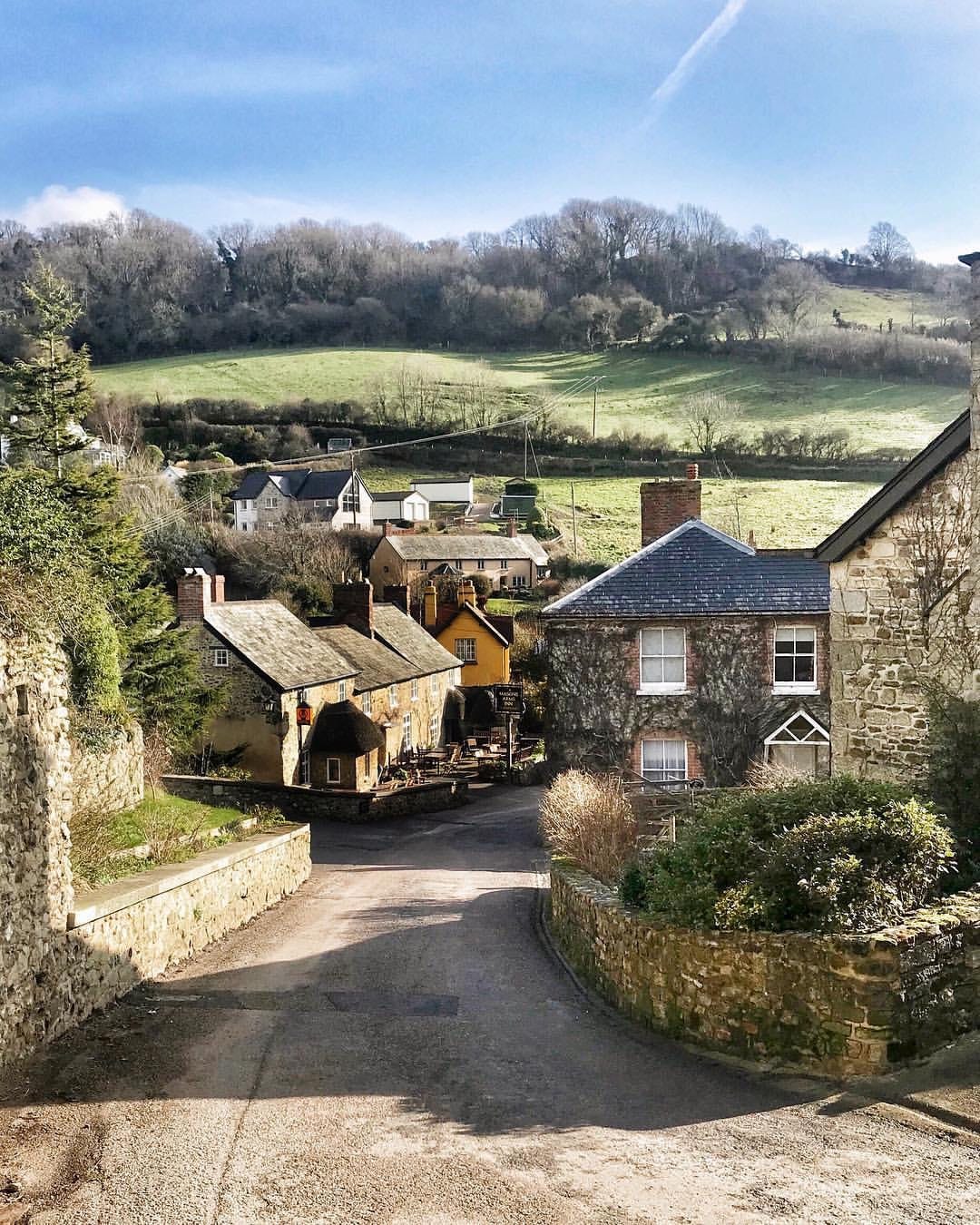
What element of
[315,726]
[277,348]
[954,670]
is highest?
[277,348]

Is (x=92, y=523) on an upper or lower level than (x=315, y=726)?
upper

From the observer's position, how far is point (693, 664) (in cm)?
2358

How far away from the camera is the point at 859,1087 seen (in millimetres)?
8125

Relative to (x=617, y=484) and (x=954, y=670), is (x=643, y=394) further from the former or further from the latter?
(x=954, y=670)

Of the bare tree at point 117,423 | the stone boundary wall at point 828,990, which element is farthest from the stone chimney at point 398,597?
the stone boundary wall at point 828,990

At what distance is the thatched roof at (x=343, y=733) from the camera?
33.1m

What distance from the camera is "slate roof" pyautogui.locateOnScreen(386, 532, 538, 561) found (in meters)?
62.2

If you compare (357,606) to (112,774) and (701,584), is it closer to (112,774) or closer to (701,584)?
(701,584)

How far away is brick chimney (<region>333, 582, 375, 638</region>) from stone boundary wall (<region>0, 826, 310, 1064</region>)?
23.9 m

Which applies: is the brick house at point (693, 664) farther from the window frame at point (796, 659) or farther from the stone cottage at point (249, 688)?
the stone cottage at point (249, 688)

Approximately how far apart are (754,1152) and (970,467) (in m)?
8.35

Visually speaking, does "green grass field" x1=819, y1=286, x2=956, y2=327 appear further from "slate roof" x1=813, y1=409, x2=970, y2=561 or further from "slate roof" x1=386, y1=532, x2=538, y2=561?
"slate roof" x1=813, y1=409, x2=970, y2=561

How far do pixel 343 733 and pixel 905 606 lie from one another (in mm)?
22262

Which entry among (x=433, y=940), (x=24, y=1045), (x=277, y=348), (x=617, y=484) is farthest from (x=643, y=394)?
(x=24, y=1045)
